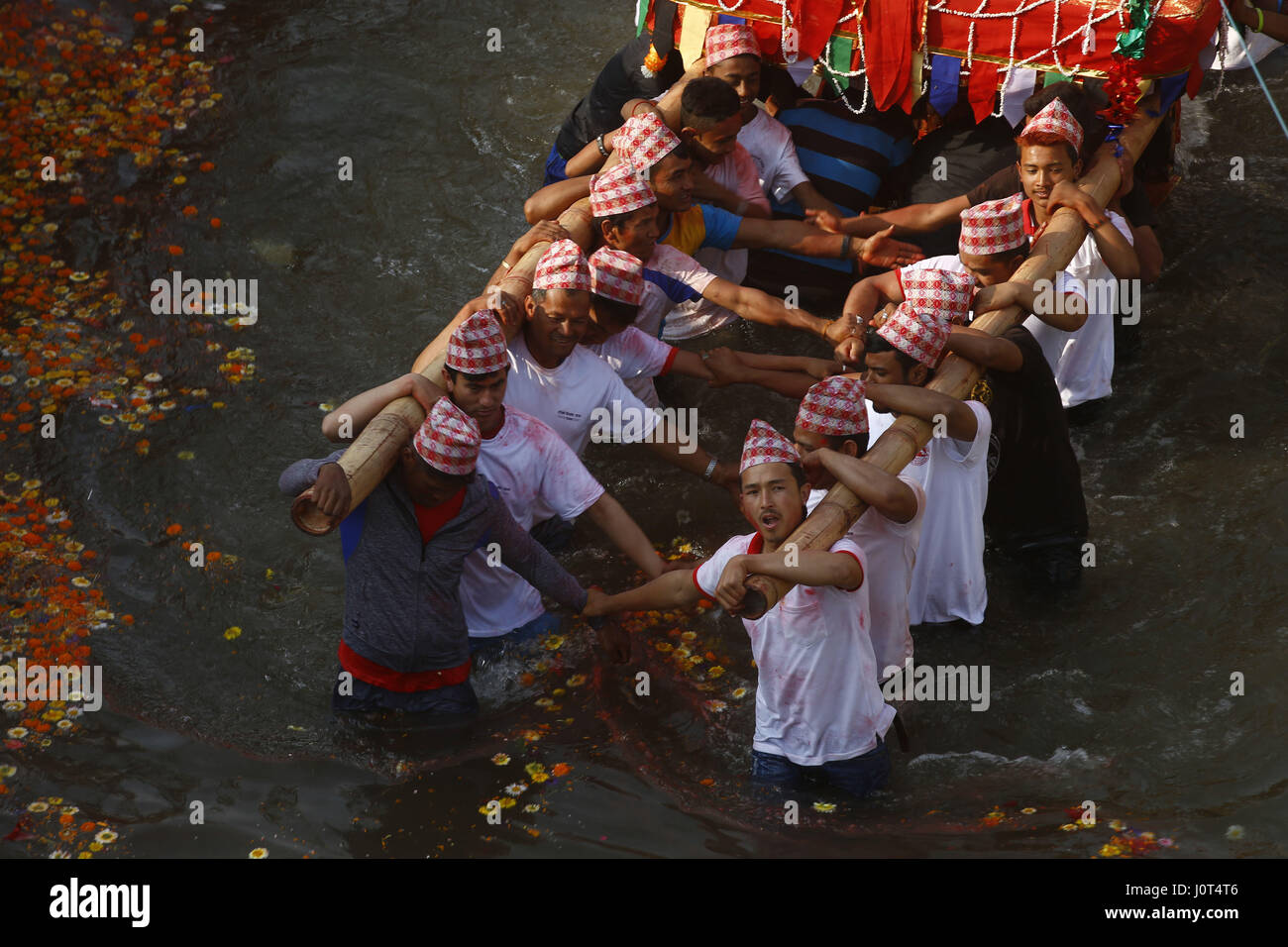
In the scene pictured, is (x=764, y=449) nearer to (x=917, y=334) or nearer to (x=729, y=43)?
(x=917, y=334)

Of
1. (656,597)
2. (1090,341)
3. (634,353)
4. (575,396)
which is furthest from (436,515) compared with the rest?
(1090,341)

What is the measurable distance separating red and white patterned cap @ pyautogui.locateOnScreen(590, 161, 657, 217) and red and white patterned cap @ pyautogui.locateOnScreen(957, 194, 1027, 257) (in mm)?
1352

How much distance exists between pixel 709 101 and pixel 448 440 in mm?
2728

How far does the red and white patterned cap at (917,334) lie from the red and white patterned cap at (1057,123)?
1.57 metres

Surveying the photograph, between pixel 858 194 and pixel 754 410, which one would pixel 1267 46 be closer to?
pixel 858 194

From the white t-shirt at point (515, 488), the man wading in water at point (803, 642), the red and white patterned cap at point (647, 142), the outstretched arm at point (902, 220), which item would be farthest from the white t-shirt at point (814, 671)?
the outstretched arm at point (902, 220)

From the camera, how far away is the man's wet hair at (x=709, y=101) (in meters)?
7.48

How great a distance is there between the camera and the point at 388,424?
5824 millimetres

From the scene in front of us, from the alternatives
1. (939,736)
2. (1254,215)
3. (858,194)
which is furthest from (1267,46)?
(939,736)

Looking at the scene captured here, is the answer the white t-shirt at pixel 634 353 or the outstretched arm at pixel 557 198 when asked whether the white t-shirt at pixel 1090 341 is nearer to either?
the white t-shirt at pixel 634 353

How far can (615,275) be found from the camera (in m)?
6.61

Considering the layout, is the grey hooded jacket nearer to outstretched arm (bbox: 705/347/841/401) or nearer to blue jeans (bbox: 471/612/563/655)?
blue jeans (bbox: 471/612/563/655)

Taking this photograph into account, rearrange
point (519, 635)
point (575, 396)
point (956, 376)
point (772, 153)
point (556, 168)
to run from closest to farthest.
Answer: point (956, 376), point (519, 635), point (575, 396), point (772, 153), point (556, 168)

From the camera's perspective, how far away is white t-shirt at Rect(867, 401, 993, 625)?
612cm
